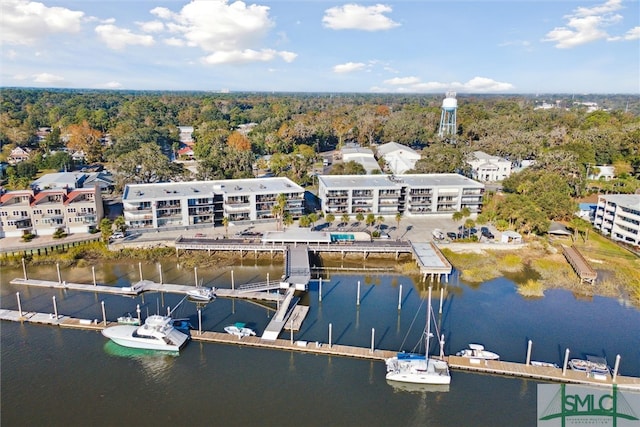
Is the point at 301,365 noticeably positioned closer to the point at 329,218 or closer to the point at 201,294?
the point at 201,294

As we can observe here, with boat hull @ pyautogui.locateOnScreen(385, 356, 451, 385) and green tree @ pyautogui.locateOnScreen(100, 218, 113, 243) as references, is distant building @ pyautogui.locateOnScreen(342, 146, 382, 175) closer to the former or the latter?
green tree @ pyautogui.locateOnScreen(100, 218, 113, 243)

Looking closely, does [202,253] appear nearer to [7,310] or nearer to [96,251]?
[96,251]

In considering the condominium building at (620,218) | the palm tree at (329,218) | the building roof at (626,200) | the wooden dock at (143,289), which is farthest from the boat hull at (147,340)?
the building roof at (626,200)

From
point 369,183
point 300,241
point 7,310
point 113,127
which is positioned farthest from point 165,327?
point 113,127

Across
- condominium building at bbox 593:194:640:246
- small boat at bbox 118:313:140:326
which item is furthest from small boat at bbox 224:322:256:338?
condominium building at bbox 593:194:640:246

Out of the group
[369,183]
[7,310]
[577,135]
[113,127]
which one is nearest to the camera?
[7,310]

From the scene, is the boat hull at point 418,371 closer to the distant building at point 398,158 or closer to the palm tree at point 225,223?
the palm tree at point 225,223

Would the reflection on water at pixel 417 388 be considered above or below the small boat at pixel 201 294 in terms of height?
below
